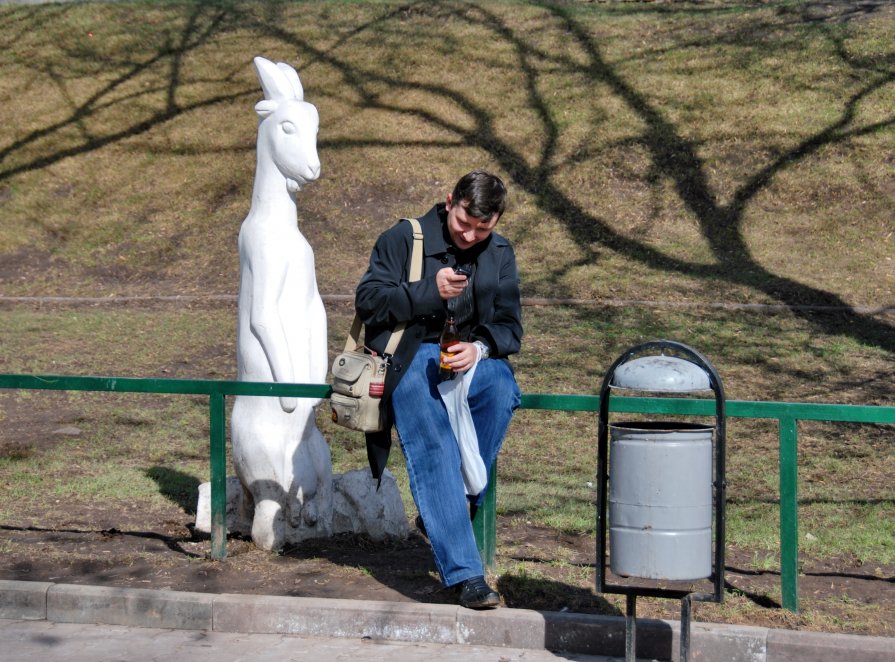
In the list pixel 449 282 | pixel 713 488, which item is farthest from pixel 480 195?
pixel 713 488

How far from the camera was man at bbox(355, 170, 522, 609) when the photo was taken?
5.00m

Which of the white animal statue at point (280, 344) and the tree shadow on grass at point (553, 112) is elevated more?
the tree shadow on grass at point (553, 112)

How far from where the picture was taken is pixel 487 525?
5.76 meters

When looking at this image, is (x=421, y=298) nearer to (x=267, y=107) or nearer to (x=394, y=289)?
(x=394, y=289)

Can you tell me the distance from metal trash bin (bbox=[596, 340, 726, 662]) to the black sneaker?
0.67 m

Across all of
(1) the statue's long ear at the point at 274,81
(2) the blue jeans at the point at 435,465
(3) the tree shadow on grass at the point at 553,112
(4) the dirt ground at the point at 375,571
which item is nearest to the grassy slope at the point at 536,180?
(3) the tree shadow on grass at the point at 553,112

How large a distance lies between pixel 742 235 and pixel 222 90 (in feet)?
28.6

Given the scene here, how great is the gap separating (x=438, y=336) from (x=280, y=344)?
4.45ft

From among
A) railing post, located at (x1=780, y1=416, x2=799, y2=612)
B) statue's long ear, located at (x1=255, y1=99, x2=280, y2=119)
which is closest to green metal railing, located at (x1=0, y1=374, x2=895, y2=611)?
railing post, located at (x1=780, y1=416, x2=799, y2=612)

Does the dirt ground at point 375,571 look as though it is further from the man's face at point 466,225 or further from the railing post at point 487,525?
the man's face at point 466,225

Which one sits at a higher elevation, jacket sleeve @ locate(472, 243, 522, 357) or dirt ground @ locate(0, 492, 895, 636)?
jacket sleeve @ locate(472, 243, 522, 357)

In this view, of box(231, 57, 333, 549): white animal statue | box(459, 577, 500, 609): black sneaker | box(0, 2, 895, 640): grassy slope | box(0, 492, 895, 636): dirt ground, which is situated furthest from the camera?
box(0, 2, 895, 640): grassy slope

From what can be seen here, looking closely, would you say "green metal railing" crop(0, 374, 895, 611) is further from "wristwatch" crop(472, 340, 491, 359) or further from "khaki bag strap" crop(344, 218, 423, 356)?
"khaki bag strap" crop(344, 218, 423, 356)

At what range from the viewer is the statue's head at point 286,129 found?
258 inches
